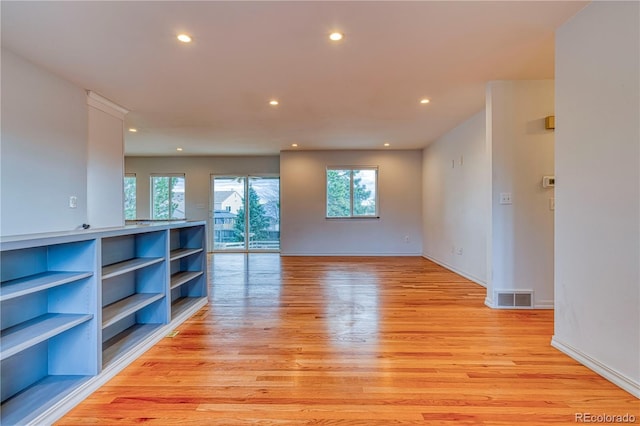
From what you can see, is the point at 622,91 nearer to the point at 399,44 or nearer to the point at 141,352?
the point at 399,44

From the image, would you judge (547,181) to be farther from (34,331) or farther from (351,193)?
(351,193)

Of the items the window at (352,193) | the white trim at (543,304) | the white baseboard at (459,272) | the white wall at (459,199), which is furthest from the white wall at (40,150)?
the white baseboard at (459,272)

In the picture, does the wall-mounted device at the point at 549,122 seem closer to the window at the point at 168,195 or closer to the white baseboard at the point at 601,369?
the white baseboard at the point at 601,369

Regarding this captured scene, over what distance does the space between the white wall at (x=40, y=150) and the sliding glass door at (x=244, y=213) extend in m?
4.39

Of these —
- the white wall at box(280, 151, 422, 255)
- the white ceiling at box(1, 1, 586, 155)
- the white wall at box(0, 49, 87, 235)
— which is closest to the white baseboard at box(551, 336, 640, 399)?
the white ceiling at box(1, 1, 586, 155)

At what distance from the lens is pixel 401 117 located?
4.40 metres

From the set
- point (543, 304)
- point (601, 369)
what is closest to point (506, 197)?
point (543, 304)

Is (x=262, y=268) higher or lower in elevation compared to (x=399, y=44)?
lower

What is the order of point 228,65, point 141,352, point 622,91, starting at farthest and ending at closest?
point 228,65 < point 141,352 < point 622,91

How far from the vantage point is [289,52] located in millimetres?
2525

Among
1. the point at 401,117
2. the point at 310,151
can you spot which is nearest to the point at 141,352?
the point at 401,117

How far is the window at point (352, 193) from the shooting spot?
695 cm

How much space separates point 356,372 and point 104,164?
375 cm

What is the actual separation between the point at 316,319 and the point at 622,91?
2763 mm
